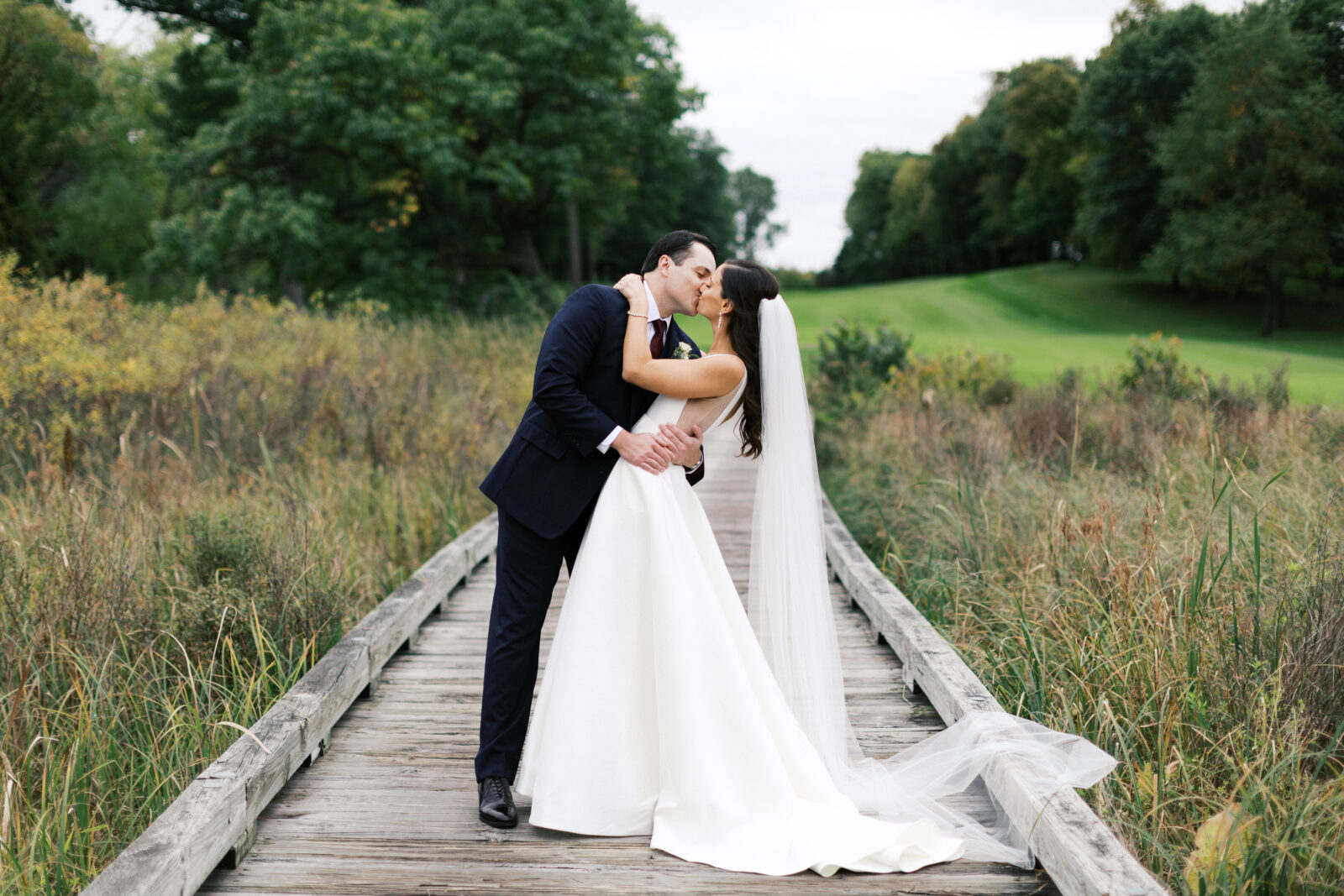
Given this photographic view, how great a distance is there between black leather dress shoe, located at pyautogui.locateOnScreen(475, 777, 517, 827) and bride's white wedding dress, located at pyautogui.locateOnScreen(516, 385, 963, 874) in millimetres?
51

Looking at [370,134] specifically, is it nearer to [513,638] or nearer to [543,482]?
[543,482]

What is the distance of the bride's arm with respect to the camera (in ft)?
9.76

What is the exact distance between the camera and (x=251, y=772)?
275cm

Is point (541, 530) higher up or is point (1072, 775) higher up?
point (541, 530)

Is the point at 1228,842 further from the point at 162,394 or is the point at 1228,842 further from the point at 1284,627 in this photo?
the point at 162,394

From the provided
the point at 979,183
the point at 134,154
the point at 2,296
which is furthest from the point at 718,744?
the point at 979,183

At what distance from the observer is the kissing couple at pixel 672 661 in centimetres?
277

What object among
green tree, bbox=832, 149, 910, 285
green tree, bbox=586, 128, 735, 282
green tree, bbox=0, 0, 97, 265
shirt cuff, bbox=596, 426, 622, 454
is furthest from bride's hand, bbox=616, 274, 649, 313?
green tree, bbox=832, 149, 910, 285

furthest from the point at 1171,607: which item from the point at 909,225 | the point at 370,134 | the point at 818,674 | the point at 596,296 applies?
the point at 909,225

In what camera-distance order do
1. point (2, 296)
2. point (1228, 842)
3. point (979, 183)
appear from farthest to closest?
point (979, 183), point (2, 296), point (1228, 842)

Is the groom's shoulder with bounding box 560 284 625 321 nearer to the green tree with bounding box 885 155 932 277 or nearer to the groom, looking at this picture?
the groom

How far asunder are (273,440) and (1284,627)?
6.96 meters

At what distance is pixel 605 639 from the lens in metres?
2.95

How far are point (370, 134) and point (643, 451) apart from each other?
16.8m
